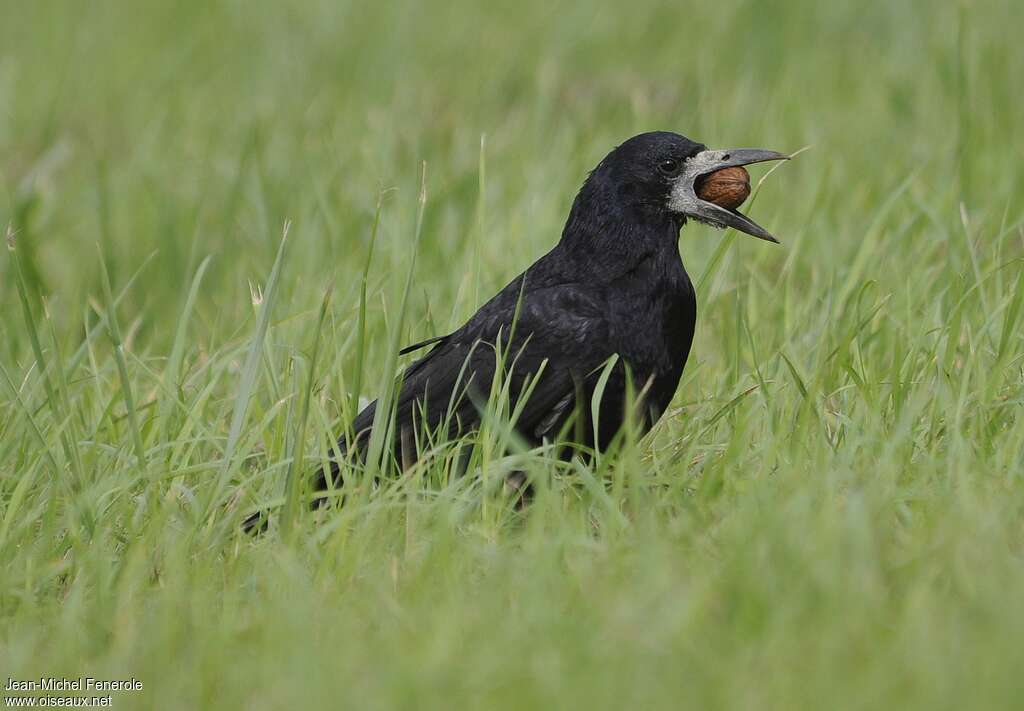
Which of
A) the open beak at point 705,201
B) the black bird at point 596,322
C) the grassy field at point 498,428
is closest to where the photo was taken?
the grassy field at point 498,428

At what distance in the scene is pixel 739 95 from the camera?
5621 millimetres

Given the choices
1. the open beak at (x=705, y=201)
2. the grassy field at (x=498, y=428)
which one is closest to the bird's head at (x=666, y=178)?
the open beak at (x=705, y=201)

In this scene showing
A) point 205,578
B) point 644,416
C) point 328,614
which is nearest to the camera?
point 328,614

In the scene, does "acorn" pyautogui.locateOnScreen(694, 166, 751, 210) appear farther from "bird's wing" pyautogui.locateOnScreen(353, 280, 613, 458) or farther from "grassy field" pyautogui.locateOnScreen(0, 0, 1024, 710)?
"bird's wing" pyautogui.locateOnScreen(353, 280, 613, 458)

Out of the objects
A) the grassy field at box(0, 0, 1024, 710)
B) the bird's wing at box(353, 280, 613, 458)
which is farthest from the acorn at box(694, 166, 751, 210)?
the bird's wing at box(353, 280, 613, 458)

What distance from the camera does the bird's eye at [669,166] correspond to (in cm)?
348

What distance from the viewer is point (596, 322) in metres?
3.28

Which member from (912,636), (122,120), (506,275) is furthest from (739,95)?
(912,636)

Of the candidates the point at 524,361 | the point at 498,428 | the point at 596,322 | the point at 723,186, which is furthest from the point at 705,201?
the point at 498,428

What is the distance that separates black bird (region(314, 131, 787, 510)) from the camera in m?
3.25

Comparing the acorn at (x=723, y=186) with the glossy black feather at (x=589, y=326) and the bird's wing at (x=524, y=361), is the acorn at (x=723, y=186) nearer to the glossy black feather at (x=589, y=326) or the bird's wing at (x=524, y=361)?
the glossy black feather at (x=589, y=326)

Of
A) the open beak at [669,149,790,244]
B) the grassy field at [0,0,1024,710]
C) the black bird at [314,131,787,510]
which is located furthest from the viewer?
the open beak at [669,149,790,244]

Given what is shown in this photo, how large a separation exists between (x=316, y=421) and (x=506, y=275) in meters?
1.32

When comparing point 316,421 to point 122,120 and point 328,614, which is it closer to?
point 328,614
